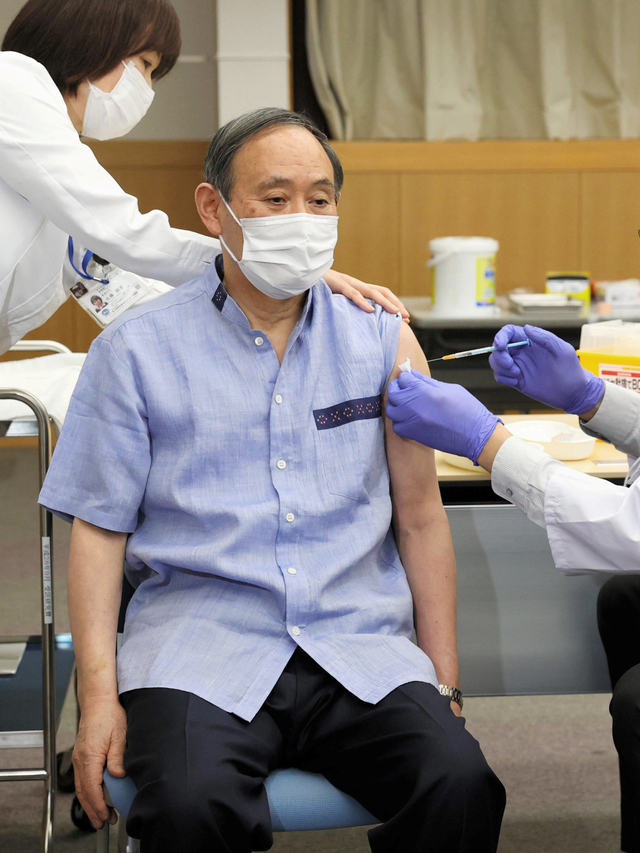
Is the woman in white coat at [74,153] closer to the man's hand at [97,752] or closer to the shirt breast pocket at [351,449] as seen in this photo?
the shirt breast pocket at [351,449]

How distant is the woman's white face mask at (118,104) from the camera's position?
68.3 inches

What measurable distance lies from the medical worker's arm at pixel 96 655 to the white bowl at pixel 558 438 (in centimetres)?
75

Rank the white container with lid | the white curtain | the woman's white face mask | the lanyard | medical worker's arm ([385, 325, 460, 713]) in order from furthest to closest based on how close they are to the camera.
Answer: the white curtain, the white container with lid, the lanyard, the woman's white face mask, medical worker's arm ([385, 325, 460, 713])

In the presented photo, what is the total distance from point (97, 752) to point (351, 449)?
533mm

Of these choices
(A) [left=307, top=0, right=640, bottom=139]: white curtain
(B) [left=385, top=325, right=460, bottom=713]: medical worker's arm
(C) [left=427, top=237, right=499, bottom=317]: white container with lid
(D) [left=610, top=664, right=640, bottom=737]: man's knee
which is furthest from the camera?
(A) [left=307, top=0, right=640, bottom=139]: white curtain

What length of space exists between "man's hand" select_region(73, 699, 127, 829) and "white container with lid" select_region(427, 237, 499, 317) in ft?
8.56

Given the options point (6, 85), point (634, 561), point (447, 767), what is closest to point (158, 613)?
point (447, 767)

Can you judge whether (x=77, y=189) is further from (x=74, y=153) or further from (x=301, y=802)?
(x=301, y=802)

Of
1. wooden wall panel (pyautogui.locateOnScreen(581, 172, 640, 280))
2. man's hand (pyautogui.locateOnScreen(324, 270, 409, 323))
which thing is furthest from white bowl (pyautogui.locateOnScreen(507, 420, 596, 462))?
wooden wall panel (pyautogui.locateOnScreen(581, 172, 640, 280))

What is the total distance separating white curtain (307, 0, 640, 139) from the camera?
4.81m

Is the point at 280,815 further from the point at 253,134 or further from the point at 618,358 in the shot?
the point at 618,358

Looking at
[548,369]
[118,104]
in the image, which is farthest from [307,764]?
[118,104]

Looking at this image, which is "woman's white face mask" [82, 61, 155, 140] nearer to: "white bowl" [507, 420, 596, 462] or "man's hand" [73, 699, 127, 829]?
"white bowl" [507, 420, 596, 462]

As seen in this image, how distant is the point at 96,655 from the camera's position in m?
1.25
